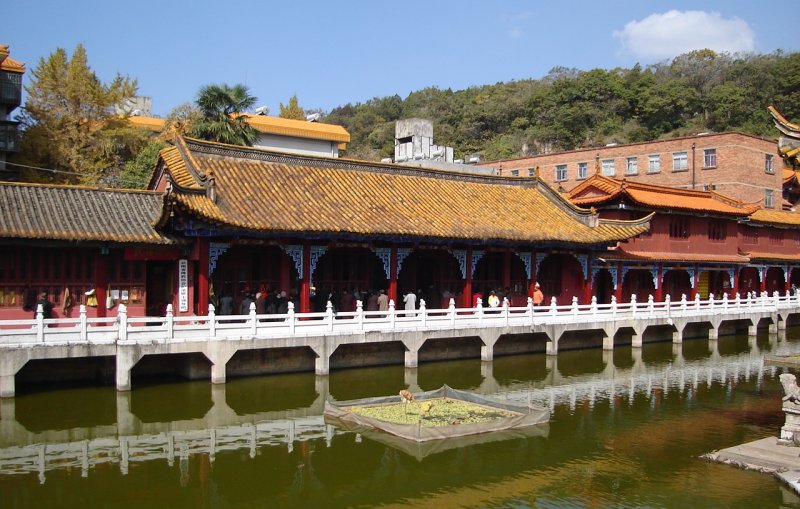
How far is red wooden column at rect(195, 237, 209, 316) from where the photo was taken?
2183 centimetres

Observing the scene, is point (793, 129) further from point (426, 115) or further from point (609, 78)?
point (426, 115)

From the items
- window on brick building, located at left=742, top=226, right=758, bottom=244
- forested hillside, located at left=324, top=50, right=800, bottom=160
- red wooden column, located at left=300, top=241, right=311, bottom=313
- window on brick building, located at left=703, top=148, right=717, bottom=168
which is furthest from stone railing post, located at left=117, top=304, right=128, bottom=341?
forested hillside, located at left=324, top=50, right=800, bottom=160

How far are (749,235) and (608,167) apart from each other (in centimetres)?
1455

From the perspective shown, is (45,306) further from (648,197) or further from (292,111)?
(292,111)

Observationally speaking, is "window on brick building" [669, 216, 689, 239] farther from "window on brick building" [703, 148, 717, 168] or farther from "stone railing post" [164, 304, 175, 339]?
"stone railing post" [164, 304, 175, 339]

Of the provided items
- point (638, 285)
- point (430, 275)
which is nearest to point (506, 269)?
point (430, 275)

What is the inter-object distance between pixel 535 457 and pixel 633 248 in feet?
70.5

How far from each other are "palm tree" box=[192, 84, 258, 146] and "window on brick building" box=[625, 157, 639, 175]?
29.7m

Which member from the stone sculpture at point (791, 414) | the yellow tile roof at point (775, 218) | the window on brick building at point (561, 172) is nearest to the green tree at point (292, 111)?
the window on brick building at point (561, 172)

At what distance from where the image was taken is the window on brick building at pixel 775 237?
144 ft

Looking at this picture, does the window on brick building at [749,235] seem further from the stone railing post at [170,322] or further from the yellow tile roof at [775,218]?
the stone railing post at [170,322]

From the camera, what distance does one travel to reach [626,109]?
79375 millimetres

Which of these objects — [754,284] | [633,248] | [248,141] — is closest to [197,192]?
[248,141]

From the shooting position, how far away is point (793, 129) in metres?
59.9
